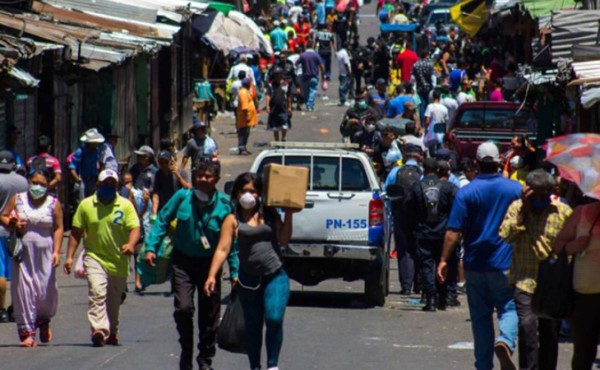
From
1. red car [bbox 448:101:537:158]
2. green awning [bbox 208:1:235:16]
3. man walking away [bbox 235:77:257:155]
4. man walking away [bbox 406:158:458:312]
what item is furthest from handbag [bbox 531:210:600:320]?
man walking away [bbox 235:77:257:155]

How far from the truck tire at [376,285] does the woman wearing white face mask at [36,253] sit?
4.21 metres

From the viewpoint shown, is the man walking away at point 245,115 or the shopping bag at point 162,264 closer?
the shopping bag at point 162,264

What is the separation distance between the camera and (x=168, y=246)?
11.0 meters

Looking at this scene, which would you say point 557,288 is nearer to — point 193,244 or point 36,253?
point 193,244

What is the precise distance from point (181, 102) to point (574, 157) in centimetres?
2410

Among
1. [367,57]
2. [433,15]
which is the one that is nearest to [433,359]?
[367,57]

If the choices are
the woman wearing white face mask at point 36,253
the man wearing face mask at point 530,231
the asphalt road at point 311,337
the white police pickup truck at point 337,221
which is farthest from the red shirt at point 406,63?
the man wearing face mask at point 530,231

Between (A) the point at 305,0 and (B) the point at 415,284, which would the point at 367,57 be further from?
(B) the point at 415,284

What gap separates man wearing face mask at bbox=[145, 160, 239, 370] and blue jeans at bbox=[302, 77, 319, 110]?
27751mm

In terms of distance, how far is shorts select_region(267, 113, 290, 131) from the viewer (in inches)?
1243

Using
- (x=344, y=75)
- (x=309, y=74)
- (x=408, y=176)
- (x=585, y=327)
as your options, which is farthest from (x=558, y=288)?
(x=344, y=75)

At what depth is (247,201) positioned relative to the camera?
10.4 meters

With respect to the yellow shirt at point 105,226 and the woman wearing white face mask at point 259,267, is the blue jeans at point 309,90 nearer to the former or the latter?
the yellow shirt at point 105,226

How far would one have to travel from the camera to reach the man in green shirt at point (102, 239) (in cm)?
1293
